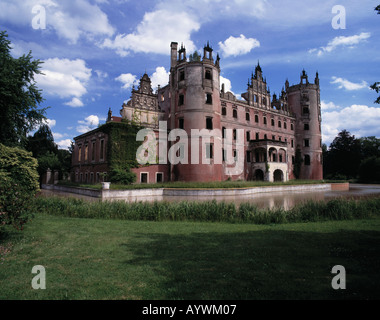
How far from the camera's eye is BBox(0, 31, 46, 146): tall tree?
532 inches

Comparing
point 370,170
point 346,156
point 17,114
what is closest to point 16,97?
point 17,114

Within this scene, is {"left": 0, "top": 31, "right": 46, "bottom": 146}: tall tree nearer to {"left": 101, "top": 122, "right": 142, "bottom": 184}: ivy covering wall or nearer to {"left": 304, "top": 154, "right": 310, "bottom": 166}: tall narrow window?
{"left": 101, "top": 122, "right": 142, "bottom": 184}: ivy covering wall

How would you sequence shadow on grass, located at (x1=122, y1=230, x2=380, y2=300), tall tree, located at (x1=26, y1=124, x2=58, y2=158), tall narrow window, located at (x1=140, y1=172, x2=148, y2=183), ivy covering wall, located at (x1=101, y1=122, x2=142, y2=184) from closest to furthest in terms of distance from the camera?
shadow on grass, located at (x1=122, y1=230, x2=380, y2=300)
ivy covering wall, located at (x1=101, y1=122, x2=142, y2=184)
tall narrow window, located at (x1=140, y1=172, x2=148, y2=183)
tall tree, located at (x1=26, y1=124, x2=58, y2=158)

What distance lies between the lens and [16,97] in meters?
13.6

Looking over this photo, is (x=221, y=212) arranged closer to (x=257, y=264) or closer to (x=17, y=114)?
(x=257, y=264)

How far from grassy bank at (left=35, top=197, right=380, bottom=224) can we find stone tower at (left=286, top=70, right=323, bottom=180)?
3617 centimetres

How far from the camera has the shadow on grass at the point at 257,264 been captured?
3.35 meters

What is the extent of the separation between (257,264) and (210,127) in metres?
27.1

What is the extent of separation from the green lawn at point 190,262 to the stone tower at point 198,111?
72.6 feet

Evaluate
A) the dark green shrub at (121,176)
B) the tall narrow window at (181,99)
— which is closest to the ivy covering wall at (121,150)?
the dark green shrub at (121,176)

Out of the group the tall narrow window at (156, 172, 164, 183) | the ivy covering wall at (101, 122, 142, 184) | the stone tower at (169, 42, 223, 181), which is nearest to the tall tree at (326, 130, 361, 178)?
the stone tower at (169, 42, 223, 181)

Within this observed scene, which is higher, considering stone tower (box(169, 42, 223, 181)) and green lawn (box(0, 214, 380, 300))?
stone tower (box(169, 42, 223, 181))

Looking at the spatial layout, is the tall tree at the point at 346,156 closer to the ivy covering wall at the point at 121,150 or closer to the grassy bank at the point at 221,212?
the ivy covering wall at the point at 121,150
